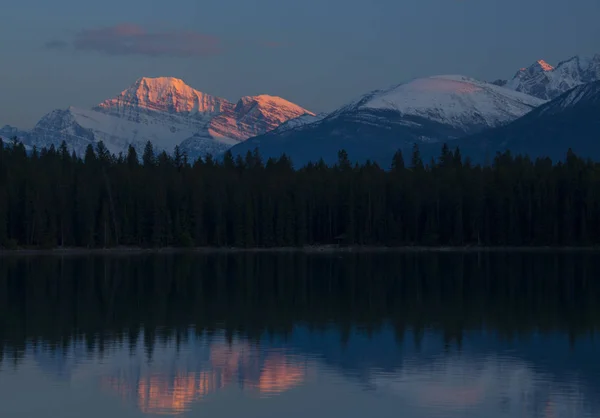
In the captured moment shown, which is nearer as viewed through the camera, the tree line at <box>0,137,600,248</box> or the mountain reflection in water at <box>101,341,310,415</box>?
the mountain reflection in water at <box>101,341,310,415</box>

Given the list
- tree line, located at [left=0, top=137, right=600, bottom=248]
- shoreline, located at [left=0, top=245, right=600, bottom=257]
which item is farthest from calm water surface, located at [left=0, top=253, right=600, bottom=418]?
tree line, located at [left=0, top=137, right=600, bottom=248]

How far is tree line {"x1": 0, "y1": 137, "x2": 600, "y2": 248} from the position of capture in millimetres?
138125

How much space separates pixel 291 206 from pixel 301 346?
9946 cm

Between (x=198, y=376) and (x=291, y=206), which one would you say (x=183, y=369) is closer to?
(x=198, y=376)

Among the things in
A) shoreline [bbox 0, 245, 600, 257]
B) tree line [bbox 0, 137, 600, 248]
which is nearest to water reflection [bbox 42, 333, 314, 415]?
shoreline [bbox 0, 245, 600, 257]

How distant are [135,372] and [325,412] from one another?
987 centimetres

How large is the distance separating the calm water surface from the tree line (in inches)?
2240

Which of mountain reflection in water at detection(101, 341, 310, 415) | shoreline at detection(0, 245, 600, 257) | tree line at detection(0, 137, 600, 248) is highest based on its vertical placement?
tree line at detection(0, 137, 600, 248)

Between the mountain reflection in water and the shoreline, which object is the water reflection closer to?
the mountain reflection in water

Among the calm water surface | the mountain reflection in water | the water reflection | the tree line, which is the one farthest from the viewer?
the tree line

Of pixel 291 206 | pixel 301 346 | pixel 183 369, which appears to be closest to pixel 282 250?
pixel 291 206

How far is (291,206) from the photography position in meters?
145

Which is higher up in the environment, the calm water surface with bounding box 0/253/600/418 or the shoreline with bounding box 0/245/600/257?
the shoreline with bounding box 0/245/600/257

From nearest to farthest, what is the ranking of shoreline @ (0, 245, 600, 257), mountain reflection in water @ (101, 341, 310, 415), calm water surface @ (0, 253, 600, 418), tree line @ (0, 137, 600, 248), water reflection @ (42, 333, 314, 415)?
1. calm water surface @ (0, 253, 600, 418)
2. mountain reflection in water @ (101, 341, 310, 415)
3. water reflection @ (42, 333, 314, 415)
4. shoreline @ (0, 245, 600, 257)
5. tree line @ (0, 137, 600, 248)
